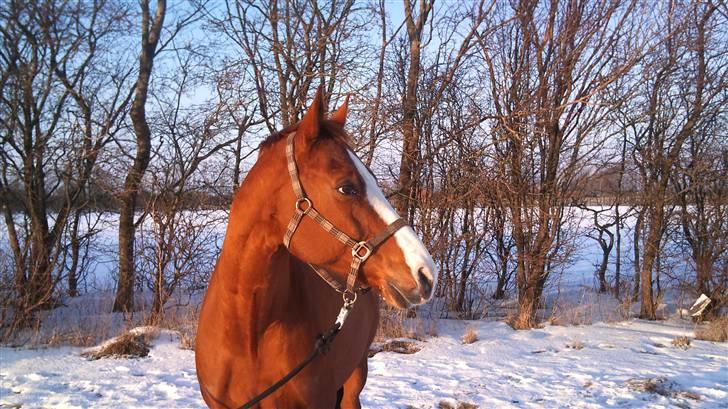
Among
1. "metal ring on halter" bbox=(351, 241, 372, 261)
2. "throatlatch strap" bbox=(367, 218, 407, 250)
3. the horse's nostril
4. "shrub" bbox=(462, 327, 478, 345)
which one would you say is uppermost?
"throatlatch strap" bbox=(367, 218, 407, 250)

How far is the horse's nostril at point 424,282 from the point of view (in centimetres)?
136

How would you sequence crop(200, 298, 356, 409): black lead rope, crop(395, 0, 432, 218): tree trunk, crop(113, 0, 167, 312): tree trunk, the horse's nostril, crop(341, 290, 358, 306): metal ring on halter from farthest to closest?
crop(395, 0, 432, 218): tree trunk, crop(113, 0, 167, 312): tree trunk, crop(200, 298, 356, 409): black lead rope, crop(341, 290, 358, 306): metal ring on halter, the horse's nostril

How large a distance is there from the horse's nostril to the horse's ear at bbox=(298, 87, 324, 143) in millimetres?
617

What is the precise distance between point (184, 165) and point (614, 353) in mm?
6883

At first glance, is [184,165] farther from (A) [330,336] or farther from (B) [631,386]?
(B) [631,386]

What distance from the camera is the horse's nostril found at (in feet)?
4.47

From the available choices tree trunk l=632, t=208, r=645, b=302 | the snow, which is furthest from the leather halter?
tree trunk l=632, t=208, r=645, b=302

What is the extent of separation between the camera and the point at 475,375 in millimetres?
4645

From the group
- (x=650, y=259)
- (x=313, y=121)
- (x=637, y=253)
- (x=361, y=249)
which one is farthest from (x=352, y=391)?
(x=637, y=253)

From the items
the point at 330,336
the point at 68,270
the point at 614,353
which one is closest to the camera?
the point at 330,336

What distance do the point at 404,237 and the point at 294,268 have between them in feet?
2.17

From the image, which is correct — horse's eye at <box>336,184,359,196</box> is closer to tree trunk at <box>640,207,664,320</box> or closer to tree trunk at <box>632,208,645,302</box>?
tree trunk at <box>640,207,664,320</box>

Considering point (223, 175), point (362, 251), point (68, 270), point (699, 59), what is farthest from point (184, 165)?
point (699, 59)

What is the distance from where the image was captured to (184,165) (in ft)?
23.8
